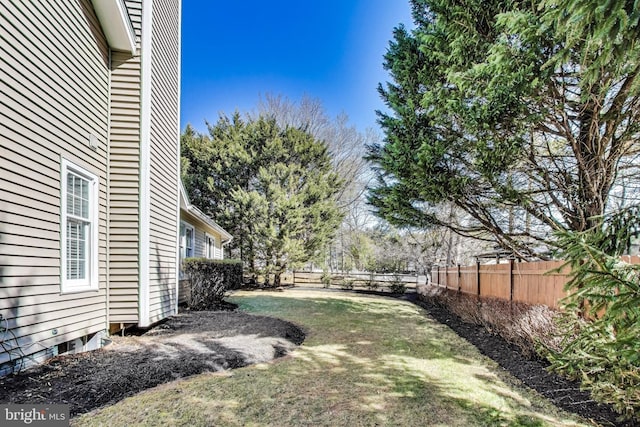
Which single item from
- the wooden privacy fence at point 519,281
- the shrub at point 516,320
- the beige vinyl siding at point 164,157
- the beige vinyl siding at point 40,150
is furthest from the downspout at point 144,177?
the shrub at point 516,320

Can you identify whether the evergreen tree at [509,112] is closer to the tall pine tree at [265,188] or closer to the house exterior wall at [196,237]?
the house exterior wall at [196,237]

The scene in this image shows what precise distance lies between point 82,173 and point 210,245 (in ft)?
33.2

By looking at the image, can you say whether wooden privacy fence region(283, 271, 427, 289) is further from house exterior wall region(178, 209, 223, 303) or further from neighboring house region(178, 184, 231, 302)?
neighboring house region(178, 184, 231, 302)

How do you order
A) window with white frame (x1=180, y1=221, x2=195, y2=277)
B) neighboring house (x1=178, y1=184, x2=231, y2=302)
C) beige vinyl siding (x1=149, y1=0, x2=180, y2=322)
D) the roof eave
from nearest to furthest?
the roof eave
beige vinyl siding (x1=149, y1=0, x2=180, y2=322)
neighboring house (x1=178, y1=184, x2=231, y2=302)
window with white frame (x1=180, y1=221, x2=195, y2=277)

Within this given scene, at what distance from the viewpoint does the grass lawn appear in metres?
3.12

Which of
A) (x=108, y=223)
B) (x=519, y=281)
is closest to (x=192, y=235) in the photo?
(x=108, y=223)

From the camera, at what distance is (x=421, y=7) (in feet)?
25.5

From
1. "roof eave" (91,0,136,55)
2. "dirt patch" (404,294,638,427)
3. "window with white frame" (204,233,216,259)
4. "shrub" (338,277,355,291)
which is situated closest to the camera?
"dirt patch" (404,294,638,427)

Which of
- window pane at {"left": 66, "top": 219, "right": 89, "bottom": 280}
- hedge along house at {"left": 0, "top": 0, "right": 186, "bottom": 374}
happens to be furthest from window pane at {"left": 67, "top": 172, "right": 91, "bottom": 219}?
window pane at {"left": 66, "top": 219, "right": 89, "bottom": 280}

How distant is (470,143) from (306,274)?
1644 centimetres

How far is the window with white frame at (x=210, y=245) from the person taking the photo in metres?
13.7

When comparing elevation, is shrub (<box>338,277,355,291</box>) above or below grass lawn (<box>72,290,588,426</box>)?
below

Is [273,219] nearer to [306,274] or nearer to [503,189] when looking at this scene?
[306,274]

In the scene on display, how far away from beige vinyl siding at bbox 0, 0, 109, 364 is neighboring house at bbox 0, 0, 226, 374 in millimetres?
14
